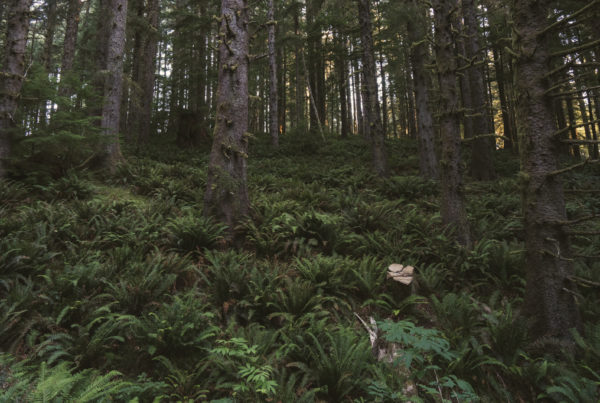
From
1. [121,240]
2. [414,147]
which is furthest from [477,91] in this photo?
[121,240]

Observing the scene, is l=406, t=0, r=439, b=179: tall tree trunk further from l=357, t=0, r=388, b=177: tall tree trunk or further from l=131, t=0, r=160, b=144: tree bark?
l=131, t=0, r=160, b=144: tree bark

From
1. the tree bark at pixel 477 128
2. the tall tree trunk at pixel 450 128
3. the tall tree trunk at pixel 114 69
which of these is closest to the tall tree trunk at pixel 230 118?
the tall tree trunk at pixel 450 128

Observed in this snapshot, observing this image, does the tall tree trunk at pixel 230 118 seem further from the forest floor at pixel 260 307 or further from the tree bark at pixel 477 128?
the tree bark at pixel 477 128

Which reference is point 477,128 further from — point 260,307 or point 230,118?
point 260,307

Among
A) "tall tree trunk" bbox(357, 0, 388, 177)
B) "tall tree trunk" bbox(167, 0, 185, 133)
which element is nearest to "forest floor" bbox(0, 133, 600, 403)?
"tall tree trunk" bbox(357, 0, 388, 177)

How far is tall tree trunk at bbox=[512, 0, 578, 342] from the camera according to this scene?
11.0 feet

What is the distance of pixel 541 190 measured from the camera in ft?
11.1

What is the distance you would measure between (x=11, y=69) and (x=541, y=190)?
11176mm

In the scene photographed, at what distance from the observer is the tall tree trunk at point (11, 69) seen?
668 cm

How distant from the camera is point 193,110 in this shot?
51.6 ft

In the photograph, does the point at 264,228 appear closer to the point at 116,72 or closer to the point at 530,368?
the point at 530,368

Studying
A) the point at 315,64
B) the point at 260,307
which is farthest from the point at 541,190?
the point at 315,64

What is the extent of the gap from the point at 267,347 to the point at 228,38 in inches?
241

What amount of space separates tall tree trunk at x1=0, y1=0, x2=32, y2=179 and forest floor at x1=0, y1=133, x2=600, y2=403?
3.30 feet
